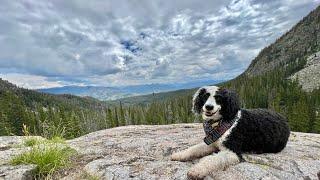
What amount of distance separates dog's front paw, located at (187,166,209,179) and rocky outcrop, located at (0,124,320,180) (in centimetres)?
20

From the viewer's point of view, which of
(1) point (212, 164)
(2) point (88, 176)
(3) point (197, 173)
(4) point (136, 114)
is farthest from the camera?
(4) point (136, 114)

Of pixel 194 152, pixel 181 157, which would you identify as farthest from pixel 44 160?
pixel 194 152

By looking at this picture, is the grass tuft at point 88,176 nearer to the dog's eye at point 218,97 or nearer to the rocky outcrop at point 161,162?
the rocky outcrop at point 161,162

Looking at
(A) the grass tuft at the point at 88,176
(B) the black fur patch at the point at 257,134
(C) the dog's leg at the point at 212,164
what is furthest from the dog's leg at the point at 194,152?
(A) the grass tuft at the point at 88,176

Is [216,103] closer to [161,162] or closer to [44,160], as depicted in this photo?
[161,162]

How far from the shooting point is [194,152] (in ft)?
28.6

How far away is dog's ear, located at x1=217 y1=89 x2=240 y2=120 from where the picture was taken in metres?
8.38

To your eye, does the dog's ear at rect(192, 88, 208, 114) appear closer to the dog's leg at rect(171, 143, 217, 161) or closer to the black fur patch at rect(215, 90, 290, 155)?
the black fur patch at rect(215, 90, 290, 155)

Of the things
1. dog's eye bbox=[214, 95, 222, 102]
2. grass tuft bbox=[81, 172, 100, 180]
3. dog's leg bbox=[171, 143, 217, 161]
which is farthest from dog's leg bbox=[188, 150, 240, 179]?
grass tuft bbox=[81, 172, 100, 180]

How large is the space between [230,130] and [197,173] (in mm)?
1805

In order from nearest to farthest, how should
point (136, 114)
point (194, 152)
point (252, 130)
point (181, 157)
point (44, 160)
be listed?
1. point (44, 160)
2. point (181, 157)
3. point (194, 152)
4. point (252, 130)
5. point (136, 114)

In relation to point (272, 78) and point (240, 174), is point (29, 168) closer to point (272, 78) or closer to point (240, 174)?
point (240, 174)

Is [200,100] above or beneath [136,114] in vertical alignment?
above

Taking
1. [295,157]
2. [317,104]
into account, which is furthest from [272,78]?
[295,157]
